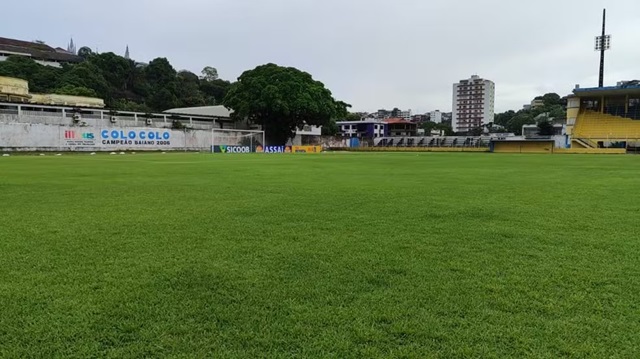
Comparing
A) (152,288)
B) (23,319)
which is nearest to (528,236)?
(152,288)

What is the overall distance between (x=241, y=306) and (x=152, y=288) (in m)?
0.81

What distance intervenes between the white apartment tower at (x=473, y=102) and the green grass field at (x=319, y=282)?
14223 cm

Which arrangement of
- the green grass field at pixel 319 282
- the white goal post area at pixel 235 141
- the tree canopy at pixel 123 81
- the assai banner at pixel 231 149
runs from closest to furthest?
the green grass field at pixel 319 282
the assai banner at pixel 231 149
the white goal post area at pixel 235 141
the tree canopy at pixel 123 81

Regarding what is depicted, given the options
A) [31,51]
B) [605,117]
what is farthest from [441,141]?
[31,51]

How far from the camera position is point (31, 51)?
10100cm

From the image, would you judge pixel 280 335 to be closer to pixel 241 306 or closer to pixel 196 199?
pixel 241 306

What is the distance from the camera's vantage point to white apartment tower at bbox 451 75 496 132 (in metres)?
144

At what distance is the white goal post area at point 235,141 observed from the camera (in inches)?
2010

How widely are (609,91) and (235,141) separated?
1711 inches

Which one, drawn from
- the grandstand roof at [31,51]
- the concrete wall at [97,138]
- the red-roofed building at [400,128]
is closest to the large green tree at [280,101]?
the concrete wall at [97,138]

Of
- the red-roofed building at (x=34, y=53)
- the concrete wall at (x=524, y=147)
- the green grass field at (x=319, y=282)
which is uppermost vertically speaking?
the red-roofed building at (x=34, y=53)

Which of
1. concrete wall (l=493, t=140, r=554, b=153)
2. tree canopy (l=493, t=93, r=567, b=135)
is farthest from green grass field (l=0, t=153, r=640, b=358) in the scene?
tree canopy (l=493, t=93, r=567, b=135)

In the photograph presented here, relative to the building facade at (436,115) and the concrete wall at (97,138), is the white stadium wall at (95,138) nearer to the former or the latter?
the concrete wall at (97,138)

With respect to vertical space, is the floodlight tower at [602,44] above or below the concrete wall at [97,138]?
above
